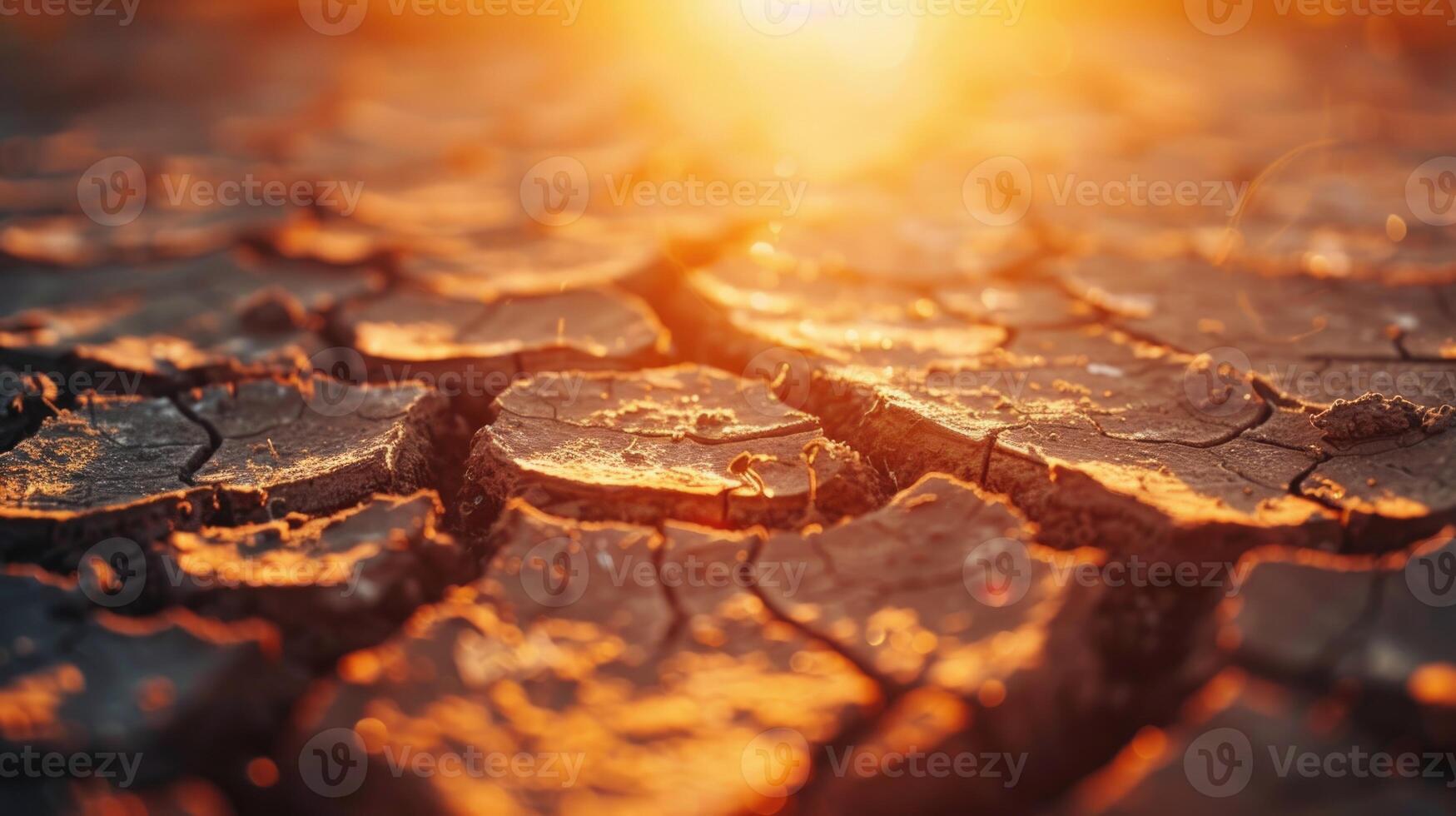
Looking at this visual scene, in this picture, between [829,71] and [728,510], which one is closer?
[728,510]

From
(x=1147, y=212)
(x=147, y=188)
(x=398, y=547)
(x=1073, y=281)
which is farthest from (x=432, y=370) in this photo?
(x=1147, y=212)

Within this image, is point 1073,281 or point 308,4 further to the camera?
point 308,4

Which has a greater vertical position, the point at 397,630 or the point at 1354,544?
the point at 1354,544

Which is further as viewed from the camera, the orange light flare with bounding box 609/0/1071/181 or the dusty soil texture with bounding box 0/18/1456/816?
the orange light flare with bounding box 609/0/1071/181

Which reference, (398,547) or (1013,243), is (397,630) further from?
(1013,243)

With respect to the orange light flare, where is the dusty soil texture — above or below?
below

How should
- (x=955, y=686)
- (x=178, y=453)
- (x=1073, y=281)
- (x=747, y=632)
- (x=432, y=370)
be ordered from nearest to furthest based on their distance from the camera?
(x=955, y=686)
(x=747, y=632)
(x=178, y=453)
(x=432, y=370)
(x=1073, y=281)

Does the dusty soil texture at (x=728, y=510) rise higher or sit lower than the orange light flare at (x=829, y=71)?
lower

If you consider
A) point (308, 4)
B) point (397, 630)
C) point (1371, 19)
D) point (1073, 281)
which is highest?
point (1371, 19)

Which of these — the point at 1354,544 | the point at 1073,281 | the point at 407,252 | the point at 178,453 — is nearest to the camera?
the point at 1354,544

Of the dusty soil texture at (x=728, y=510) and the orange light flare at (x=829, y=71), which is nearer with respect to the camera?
the dusty soil texture at (x=728, y=510)

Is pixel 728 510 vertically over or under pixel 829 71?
under
